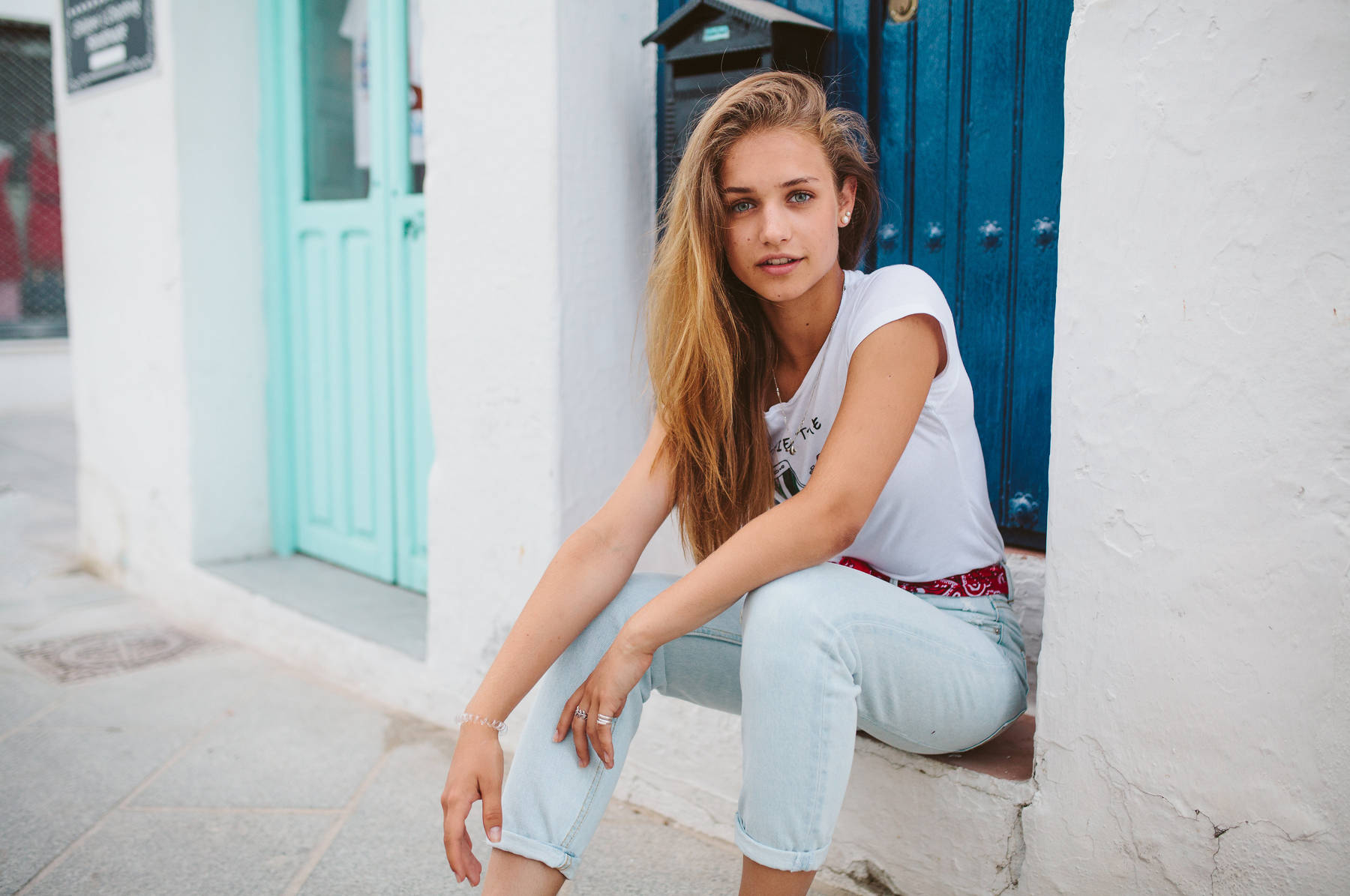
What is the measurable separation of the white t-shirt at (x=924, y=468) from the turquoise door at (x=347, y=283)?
6.04 feet

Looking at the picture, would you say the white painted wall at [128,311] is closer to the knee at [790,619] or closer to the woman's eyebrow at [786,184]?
the woman's eyebrow at [786,184]

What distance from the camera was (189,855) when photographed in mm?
2084

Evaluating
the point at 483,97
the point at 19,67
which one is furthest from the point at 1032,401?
the point at 19,67

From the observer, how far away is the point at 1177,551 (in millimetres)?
1500

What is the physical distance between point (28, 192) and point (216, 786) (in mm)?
9191

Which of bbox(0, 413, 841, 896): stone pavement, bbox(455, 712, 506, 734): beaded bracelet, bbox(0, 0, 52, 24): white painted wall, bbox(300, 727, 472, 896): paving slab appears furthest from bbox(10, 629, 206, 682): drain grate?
bbox(0, 0, 52, 24): white painted wall

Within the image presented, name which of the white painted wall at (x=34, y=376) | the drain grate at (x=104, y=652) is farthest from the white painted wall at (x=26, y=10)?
the drain grate at (x=104, y=652)

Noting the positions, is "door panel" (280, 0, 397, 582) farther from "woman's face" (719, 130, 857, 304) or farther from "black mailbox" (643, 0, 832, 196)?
"woman's face" (719, 130, 857, 304)

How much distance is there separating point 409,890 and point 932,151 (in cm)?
184

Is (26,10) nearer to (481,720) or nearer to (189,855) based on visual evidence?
(189,855)

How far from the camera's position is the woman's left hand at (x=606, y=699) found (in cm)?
155

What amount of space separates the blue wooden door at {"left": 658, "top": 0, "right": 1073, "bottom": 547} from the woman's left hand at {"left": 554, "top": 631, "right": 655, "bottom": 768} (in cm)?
96

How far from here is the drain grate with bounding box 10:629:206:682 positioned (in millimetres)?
3162

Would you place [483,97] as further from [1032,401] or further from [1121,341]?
[1121,341]
